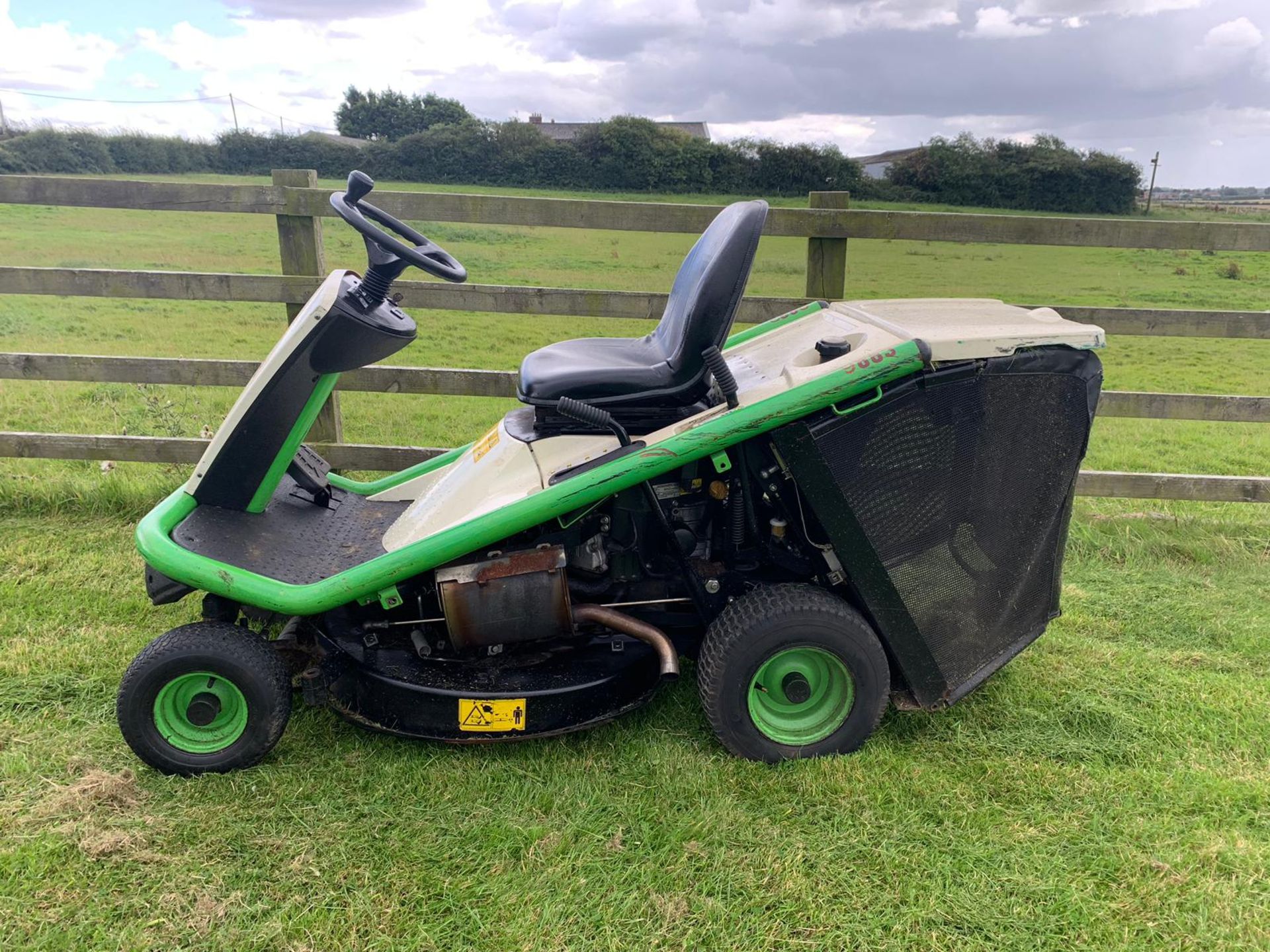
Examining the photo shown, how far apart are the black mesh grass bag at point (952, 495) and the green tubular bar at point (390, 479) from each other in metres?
1.61

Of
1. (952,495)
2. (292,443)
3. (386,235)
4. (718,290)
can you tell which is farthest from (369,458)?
(952,495)

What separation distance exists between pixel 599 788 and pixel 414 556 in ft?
2.76

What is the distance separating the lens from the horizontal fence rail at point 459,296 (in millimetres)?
4277

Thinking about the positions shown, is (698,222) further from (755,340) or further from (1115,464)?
(1115,464)

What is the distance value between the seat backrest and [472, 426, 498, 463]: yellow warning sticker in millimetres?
677

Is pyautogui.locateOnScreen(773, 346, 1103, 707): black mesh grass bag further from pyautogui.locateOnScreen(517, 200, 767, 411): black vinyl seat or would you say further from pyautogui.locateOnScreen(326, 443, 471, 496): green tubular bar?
pyautogui.locateOnScreen(326, 443, 471, 496): green tubular bar

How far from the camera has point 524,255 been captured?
12.8 meters

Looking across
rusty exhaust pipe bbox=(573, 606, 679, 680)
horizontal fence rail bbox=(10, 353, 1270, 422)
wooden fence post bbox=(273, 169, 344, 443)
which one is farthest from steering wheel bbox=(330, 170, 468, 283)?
wooden fence post bbox=(273, 169, 344, 443)

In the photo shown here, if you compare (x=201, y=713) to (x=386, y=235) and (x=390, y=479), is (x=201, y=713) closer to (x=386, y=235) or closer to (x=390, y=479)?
(x=390, y=479)

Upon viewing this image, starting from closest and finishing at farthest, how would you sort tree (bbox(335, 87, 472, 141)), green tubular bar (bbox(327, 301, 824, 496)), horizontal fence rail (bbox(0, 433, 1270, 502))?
1. green tubular bar (bbox(327, 301, 824, 496))
2. horizontal fence rail (bbox(0, 433, 1270, 502))
3. tree (bbox(335, 87, 472, 141))

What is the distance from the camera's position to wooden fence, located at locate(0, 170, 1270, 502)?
4250 millimetres

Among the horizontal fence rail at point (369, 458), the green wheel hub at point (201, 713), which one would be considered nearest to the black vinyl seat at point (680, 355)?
the green wheel hub at point (201, 713)

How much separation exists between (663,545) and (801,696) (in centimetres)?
62

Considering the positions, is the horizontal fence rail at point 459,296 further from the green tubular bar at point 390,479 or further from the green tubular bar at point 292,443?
the green tubular bar at point 292,443
